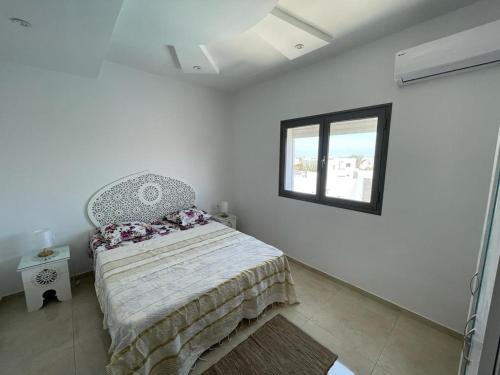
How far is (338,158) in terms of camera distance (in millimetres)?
2375


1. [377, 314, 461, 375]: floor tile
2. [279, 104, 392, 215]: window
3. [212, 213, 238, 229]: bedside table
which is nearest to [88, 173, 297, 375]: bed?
[212, 213, 238, 229]: bedside table

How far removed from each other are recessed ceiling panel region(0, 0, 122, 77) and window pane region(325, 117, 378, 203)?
2.23 meters

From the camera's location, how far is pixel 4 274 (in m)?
2.11

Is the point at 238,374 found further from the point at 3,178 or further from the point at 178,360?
the point at 3,178

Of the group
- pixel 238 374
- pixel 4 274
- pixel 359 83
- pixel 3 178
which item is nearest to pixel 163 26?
pixel 359 83

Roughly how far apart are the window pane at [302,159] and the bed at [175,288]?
107cm

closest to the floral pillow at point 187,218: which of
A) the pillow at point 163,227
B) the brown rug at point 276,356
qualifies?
the pillow at point 163,227

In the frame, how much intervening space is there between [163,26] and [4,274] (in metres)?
2.94

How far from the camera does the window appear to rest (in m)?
2.07

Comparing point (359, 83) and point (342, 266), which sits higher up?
point (359, 83)

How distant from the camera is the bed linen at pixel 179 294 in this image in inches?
48.7

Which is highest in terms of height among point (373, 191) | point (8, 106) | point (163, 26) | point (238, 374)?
point (163, 26)

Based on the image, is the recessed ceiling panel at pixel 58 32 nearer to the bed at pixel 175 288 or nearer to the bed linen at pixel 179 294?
the bed at pixel 175 288

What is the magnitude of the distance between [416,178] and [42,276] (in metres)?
3.68
